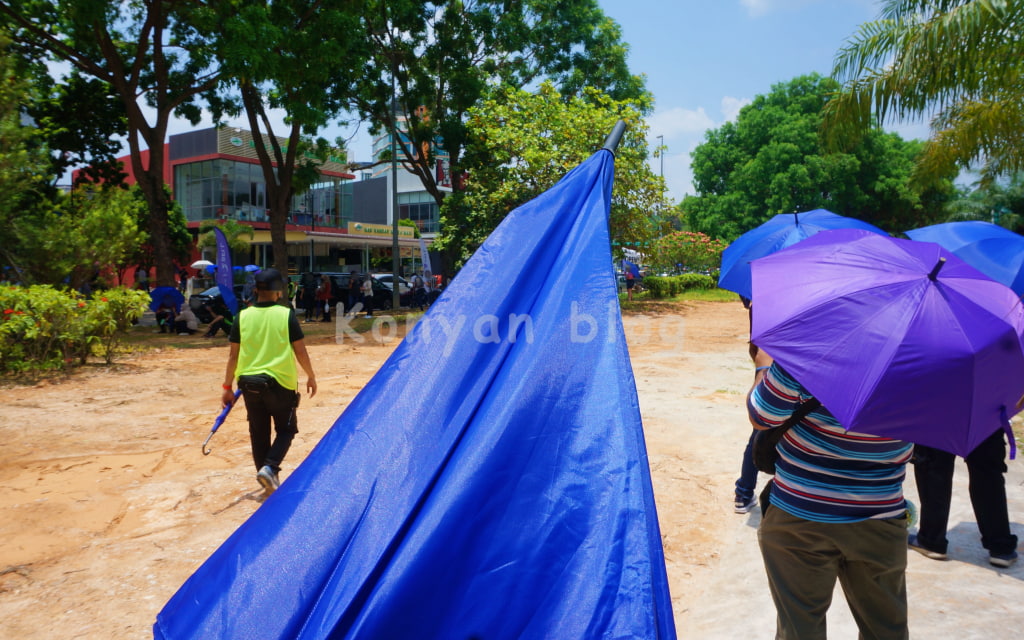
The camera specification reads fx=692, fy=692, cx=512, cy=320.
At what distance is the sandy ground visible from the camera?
141 inches

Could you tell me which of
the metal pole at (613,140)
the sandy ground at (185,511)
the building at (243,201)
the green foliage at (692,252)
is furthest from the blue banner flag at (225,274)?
the green foliage at (692,252)

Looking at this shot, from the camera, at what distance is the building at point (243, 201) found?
37.7 meters

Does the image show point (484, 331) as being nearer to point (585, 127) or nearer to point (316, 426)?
point (316, 426)

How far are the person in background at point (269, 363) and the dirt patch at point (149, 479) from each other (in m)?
0.58

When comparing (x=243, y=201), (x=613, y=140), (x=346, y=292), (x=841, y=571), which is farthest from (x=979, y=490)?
(x=243, y=201)

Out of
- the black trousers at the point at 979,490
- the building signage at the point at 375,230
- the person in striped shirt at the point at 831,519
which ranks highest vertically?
the building signage at the point at 375,230

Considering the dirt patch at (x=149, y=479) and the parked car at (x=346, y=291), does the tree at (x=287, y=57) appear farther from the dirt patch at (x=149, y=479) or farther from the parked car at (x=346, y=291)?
the dirt patch at (x=149, y=479)

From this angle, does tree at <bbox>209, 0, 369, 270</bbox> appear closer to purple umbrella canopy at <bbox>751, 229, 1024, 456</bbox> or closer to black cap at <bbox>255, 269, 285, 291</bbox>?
black cap at <bbox>255, 269, 285, 291</bbox>

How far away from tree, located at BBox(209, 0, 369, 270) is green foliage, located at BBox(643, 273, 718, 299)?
16.5 metres

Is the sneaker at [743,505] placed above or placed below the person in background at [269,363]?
below

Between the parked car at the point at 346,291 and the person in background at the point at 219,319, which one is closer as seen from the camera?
the person in background at the point at 219,319

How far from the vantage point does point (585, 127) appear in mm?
20984

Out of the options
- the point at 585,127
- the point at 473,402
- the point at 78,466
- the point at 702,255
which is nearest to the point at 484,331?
the point at 473,402

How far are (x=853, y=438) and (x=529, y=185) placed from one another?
20009mm
